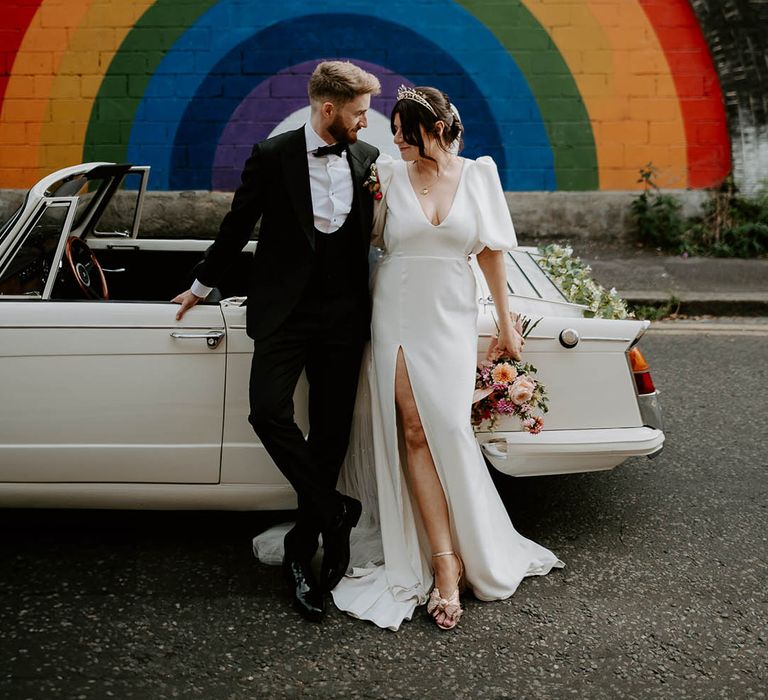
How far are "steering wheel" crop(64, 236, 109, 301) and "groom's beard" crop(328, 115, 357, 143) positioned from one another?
4.09 feet

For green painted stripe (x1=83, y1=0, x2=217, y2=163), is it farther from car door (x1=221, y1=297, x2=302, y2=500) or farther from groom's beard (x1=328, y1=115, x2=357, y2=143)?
groom's beard (x1=328, y1=115, x2=357, y2=143)

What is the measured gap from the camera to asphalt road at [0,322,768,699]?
122 inches

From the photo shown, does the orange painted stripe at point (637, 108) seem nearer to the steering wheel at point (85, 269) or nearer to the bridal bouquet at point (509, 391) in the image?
the bridal bouquet at point (509, 391)

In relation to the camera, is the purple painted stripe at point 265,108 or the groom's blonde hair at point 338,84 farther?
the purple painted stripe at point 265,108

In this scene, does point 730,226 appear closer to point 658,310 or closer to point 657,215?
point 657,215

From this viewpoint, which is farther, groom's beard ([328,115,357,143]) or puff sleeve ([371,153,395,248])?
puff sleeve ([371,153,395,248])

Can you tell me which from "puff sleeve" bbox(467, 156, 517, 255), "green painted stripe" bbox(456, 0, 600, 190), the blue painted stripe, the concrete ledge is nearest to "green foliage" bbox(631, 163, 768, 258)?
the concrete ledge

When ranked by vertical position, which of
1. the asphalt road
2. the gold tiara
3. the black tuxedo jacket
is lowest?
the asphalt road

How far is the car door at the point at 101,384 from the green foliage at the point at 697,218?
650 centimetres

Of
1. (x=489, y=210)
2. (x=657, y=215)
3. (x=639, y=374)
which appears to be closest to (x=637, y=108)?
(x=657, y=215)

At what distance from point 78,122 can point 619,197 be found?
5.20 meters

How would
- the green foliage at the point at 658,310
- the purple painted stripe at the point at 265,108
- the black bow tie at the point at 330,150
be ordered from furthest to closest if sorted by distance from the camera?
the purple painted stripe at the point at 265,108 < the green foliage at the point at 658,310 < the black bow tie at the point at 330,150

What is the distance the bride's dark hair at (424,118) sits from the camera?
11.4ft

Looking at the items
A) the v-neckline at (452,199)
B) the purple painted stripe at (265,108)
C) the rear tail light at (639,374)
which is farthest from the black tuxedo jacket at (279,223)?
the purple painted stripe at (265,108)
